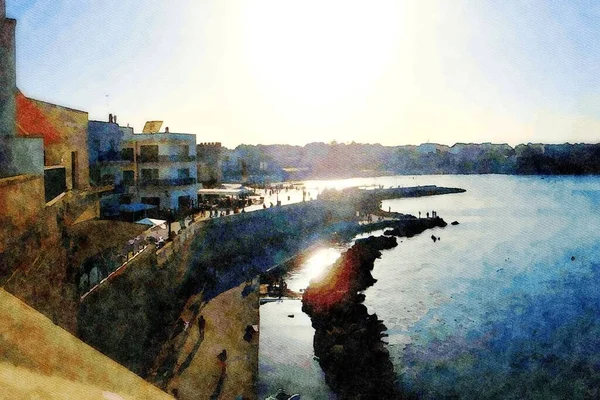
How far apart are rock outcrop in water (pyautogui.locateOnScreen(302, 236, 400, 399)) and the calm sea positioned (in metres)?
0.61

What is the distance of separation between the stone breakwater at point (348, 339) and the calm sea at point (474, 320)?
60cm

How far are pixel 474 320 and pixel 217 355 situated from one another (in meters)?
19.9

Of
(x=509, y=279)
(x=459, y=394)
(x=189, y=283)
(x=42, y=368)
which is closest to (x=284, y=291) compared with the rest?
(x=189, y=283)

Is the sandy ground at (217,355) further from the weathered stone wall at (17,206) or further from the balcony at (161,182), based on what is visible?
the balcony at (161,182)

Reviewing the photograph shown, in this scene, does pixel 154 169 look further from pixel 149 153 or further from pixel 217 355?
pixel 217 355

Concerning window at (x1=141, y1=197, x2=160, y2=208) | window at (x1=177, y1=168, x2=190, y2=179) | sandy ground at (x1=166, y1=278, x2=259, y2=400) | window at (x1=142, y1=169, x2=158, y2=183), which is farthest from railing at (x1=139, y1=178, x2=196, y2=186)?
sandy ground at (x1=166, y1=278, x2=259, y2=400)

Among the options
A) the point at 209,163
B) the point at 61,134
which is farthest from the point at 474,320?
the point at 209,163

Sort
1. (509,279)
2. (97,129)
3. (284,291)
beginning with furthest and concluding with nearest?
(509,279) < (97,129) < (284,291)

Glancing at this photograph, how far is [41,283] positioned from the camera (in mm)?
9469

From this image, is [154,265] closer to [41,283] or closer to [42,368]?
[41,283]

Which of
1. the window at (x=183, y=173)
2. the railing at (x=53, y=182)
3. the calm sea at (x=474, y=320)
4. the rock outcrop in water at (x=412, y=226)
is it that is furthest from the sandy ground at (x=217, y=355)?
the rock outcrop in water at (x=412, y=226)

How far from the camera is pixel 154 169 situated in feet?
130

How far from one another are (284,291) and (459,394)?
41.2ft

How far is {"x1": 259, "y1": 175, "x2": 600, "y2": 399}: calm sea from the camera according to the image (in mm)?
21594
